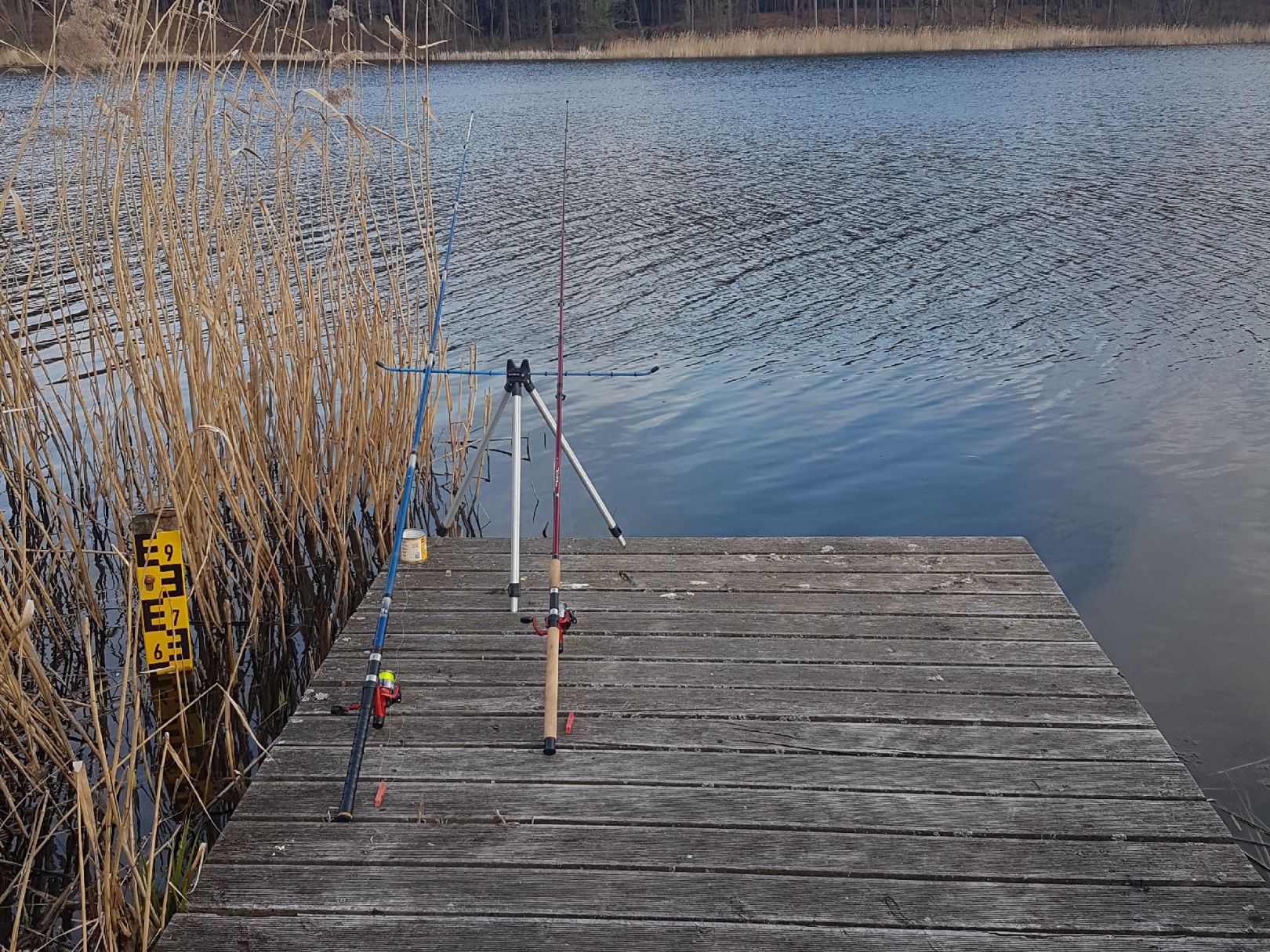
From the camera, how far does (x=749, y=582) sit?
404 cm

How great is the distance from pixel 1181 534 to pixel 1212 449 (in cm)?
125

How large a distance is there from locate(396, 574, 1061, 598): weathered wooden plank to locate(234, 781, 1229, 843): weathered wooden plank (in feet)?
4.05

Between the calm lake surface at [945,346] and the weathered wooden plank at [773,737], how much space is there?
99cm

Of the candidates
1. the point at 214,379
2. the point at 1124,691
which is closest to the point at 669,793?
the point at 1124,691

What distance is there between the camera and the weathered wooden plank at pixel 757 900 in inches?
91.7

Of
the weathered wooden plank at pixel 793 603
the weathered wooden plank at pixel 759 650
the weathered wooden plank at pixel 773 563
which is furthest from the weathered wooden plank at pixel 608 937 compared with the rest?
the weathered wooden plank at pixel 773 563

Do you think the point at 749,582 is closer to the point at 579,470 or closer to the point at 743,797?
the point at 579,470

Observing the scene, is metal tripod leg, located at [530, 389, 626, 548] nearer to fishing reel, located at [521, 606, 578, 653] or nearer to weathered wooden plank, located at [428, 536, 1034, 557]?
weathered wooden plank, located at [428, 536, 1034, 557]

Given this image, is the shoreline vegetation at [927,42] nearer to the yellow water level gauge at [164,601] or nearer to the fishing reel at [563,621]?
the yellow water level gauge at [164,601]

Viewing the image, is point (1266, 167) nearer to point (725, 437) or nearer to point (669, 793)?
point (725, 437)

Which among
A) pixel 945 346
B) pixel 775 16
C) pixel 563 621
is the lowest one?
pixel 563 621

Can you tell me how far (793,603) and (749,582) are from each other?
236 millimetres

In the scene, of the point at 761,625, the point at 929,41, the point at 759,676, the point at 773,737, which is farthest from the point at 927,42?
the point at 773,737

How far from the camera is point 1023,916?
91.8 inches
